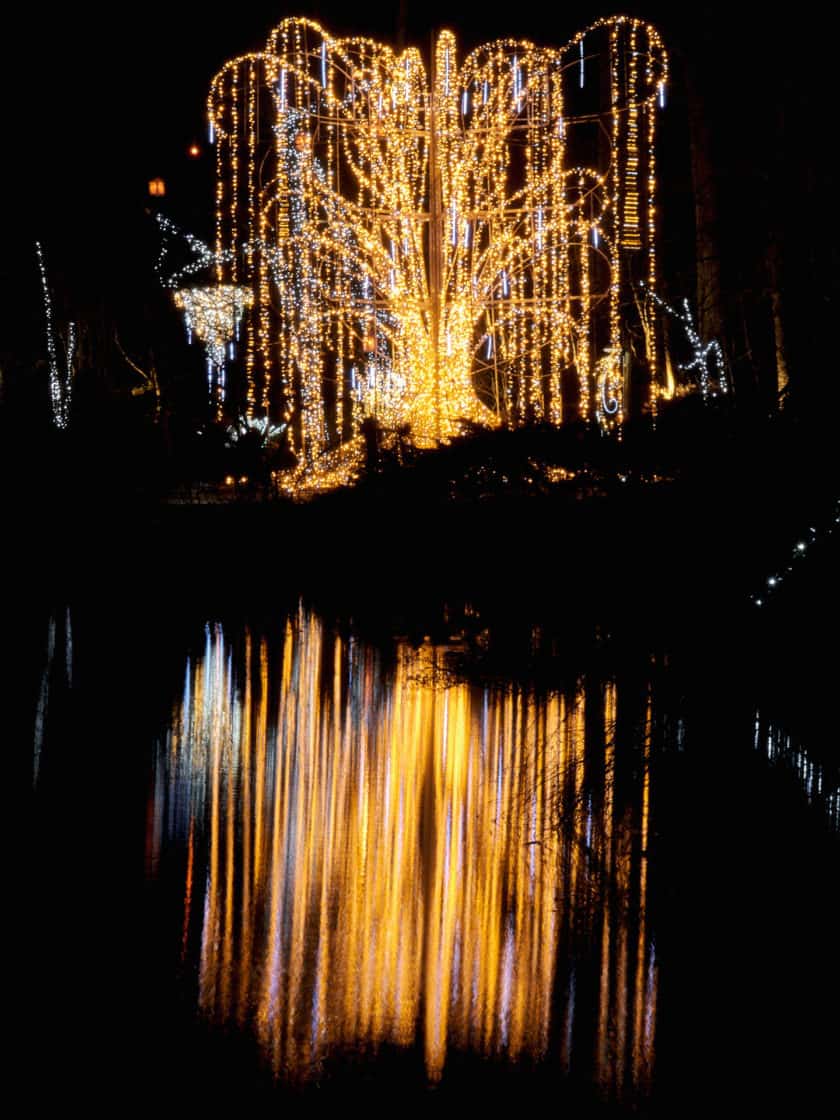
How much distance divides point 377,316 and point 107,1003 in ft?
49.6

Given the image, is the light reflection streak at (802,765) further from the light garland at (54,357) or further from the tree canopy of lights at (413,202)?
the light garland at (54,357)

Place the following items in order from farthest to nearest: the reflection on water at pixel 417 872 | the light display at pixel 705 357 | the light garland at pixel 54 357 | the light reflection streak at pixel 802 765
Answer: the light garland at pixel 54 357 → the light display at pixel 705 357 → the light reflection streak at pixel 802 765 → the reflection on water at pixel 417 872

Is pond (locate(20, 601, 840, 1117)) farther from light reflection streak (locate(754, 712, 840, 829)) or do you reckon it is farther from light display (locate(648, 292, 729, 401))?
light display (locate(648, 292, 729, 401))

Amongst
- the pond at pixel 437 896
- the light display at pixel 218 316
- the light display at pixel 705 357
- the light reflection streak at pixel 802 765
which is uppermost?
the light display at pixel 218 316

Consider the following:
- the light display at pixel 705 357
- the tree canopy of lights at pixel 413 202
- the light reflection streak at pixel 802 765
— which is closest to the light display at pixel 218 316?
the light display at pixel 705 357

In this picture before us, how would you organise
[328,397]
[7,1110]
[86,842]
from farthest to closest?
[328,397], [86,842], [7,1110]

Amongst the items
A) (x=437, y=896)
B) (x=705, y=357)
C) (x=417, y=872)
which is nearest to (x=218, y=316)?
(x=705, y=357)

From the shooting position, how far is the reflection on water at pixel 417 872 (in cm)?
511

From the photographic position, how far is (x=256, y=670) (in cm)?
1219

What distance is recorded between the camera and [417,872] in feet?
22.2

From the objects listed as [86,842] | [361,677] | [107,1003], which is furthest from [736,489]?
[107,1003]

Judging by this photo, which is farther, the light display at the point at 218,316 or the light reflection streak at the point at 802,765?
the light display at the point at 218,316

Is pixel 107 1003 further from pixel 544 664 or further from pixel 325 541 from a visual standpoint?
pixel 325 541

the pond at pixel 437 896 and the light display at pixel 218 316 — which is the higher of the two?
the light display at pixel 218 316
